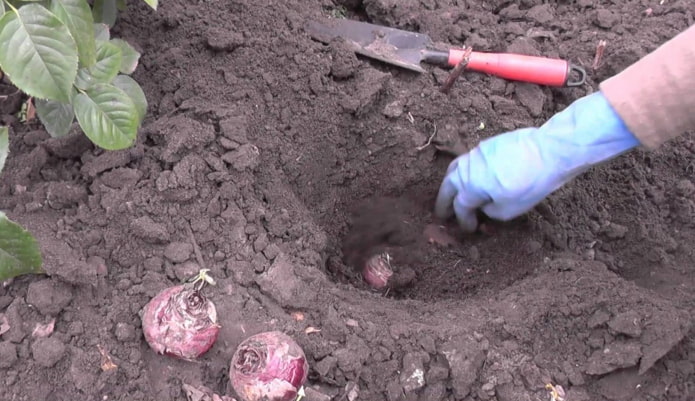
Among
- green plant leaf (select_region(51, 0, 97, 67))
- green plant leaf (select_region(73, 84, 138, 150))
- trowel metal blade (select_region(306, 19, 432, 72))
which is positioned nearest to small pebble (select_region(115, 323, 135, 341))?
green plant leaf (select_region(73, 84, 138, 150))

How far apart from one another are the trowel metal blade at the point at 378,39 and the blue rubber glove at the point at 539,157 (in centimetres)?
48

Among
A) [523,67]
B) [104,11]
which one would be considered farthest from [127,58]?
[523,67]

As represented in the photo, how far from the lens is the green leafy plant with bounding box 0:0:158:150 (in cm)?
127

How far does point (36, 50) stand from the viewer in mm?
1281

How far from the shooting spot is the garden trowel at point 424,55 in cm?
225

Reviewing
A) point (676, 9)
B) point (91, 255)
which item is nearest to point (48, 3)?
point (91, 255)

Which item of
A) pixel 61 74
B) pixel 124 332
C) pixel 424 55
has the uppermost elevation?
pixel 61 74

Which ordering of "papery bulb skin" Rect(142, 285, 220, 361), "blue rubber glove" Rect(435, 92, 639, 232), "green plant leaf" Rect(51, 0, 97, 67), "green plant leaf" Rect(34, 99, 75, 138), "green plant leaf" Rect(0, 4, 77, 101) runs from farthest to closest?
"blue rubber glove" Rect(435, 92, 639, 232) < "green plant leaf" Rect(34, 99, 75, 138) < "papery bulb skin" Rect(142, 285, 220, 361) < "green plant leaf" Rect(51, 0, 97, 67) < "green plant leaf" Rect(0, 4, 77, 101)

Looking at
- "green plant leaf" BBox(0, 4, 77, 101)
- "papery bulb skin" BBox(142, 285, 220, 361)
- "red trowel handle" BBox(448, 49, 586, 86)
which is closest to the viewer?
"green plant leaf" BBox(0, 4, 77, 101)

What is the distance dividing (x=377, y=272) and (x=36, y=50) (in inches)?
55.1

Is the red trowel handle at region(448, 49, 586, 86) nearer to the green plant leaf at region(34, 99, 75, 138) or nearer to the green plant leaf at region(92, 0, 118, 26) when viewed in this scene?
the green plant leaf at region(92, 0, 118, 26)

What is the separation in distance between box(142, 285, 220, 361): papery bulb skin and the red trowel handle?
135 cm

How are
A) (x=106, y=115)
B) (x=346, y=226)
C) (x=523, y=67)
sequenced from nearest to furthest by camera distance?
(x=106, y=115) → (x=523, y=67) → (x=346, y=226)

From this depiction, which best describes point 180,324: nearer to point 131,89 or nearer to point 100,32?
point 131,89
